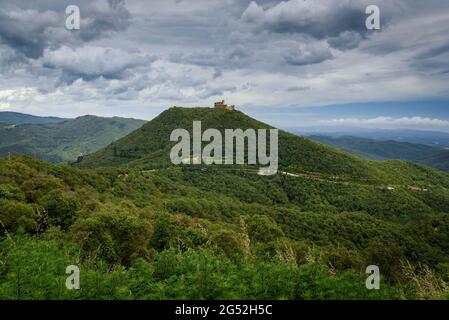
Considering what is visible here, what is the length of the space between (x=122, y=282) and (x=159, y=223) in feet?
56.4

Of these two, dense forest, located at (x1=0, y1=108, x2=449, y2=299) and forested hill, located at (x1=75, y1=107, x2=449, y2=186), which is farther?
forested hill, located at (x1=75, y1=107, x2=449, y2=186)

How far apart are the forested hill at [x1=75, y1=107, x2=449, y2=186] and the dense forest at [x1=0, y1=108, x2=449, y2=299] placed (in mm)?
718

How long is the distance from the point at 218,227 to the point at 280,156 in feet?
313

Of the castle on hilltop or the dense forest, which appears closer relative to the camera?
the dense forest

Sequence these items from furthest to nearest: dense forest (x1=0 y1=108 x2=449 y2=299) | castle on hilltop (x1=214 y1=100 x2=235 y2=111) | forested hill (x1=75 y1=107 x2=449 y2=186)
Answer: castle on hilltop (x1=214 y1=100 x2=235 y2=111), forested hill (x1=75 y1=107 x2=449 y2=186), dense forest (x1=0 y1=108 x2=449 y2=299)

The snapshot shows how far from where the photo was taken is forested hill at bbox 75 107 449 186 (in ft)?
372

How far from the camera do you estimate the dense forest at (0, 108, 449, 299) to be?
669 cm

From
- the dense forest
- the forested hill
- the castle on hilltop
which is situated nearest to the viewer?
the dense forest

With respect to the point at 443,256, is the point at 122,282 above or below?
above

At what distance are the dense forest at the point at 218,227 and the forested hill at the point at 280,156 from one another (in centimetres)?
72

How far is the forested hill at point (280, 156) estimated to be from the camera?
11338 cm
